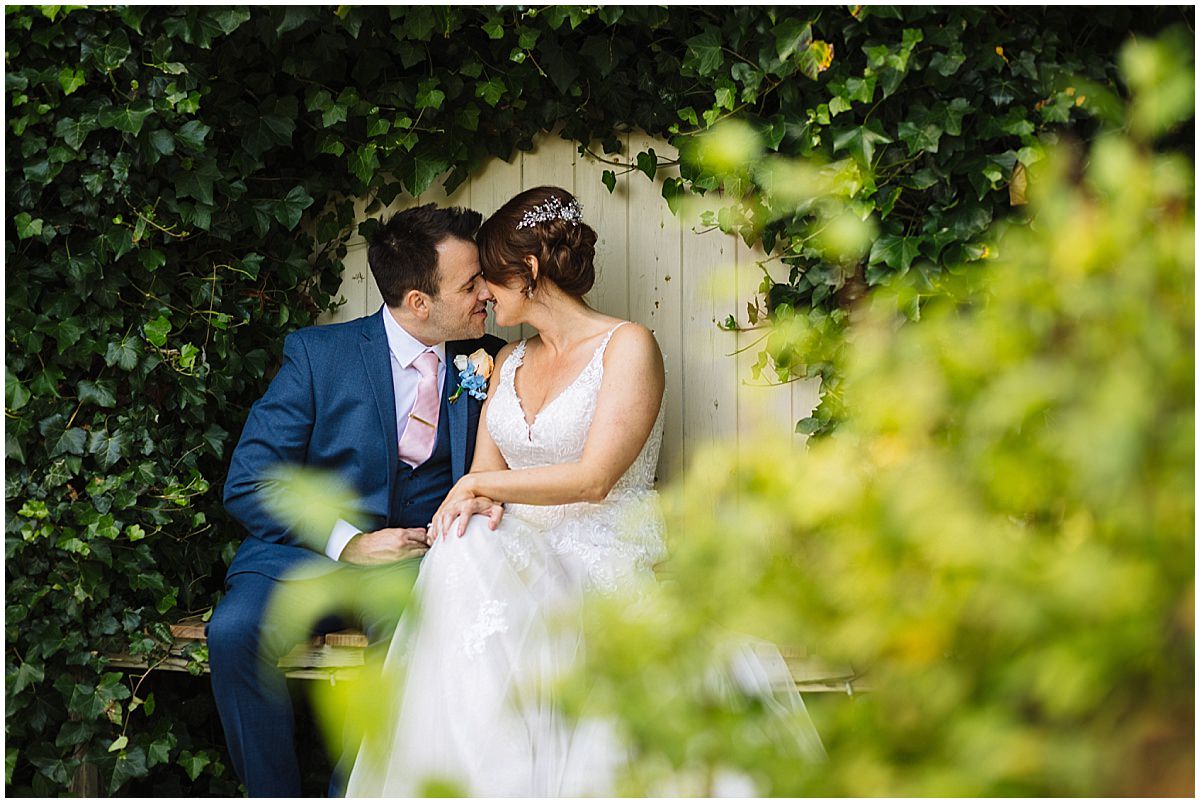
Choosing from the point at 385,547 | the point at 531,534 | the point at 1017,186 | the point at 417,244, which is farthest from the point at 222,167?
the point at 1017,186

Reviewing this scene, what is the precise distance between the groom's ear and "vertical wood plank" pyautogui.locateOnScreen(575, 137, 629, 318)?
538mm

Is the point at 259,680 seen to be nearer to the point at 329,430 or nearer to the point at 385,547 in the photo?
the point at 385,547

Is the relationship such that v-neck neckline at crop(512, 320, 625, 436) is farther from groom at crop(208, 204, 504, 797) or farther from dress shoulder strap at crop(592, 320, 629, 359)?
groom at crop(208, 204, 504, 797)

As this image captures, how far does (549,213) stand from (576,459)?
627mm

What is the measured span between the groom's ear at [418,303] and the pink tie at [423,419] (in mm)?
118

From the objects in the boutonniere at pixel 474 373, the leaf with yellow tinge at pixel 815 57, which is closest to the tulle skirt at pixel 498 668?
the boutonniere at pixel 474 373

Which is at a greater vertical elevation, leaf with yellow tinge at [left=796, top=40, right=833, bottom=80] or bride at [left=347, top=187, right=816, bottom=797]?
leaf with yellow tinge at [left=796, top=40, right=833, bottom=80]

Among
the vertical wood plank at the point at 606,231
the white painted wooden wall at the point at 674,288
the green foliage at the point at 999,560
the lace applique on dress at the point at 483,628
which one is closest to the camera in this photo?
the green foliage at the point at 999,560

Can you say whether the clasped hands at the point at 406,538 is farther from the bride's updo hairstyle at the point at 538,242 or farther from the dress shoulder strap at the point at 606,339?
the bride's updo hairstyle at the point at 538,242

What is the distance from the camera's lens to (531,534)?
2.52 metres

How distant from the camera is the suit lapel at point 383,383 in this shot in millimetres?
2914

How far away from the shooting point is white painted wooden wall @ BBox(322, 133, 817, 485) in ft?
10.1

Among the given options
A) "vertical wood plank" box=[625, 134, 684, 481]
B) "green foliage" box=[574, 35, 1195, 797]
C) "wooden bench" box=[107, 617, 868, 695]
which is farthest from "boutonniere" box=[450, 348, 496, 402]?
"green foliage" box=[574, 35, 1195, 797]

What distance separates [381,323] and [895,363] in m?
2.35
